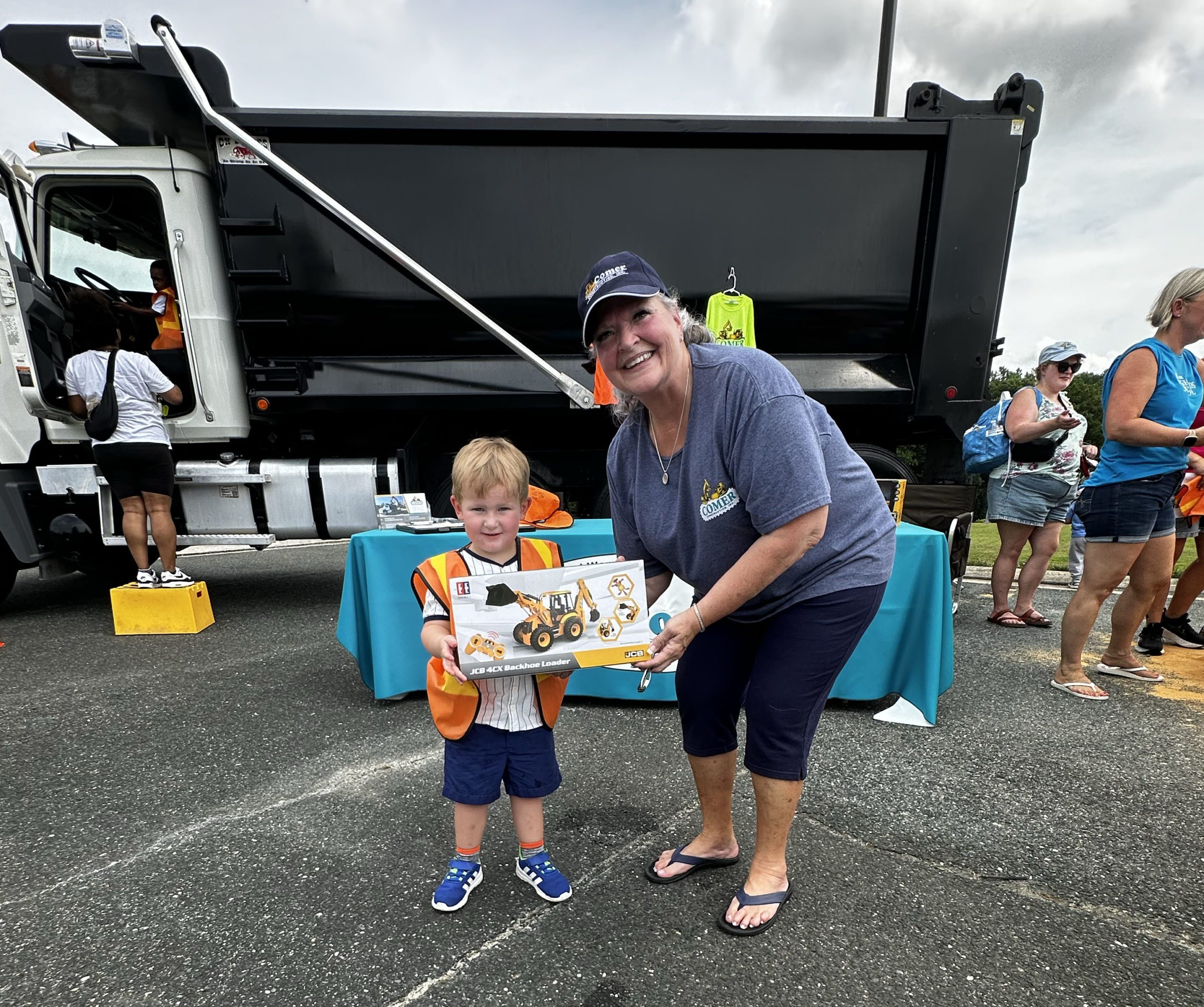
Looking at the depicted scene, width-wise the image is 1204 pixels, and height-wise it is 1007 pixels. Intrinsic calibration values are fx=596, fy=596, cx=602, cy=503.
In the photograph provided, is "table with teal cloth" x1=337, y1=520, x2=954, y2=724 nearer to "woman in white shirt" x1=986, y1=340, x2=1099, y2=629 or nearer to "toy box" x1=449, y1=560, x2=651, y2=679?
"toy box" x1=449, y1=560, x2=651, y2=679

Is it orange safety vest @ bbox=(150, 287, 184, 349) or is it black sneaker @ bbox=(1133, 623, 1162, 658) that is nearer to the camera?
black sneaker @ bbox=(1133, 623, 1162, 658)

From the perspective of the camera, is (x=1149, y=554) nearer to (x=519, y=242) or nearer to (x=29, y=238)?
(x=519, y=242)

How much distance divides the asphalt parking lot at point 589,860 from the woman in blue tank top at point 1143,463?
0.53 metres

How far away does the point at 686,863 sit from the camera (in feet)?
5.72

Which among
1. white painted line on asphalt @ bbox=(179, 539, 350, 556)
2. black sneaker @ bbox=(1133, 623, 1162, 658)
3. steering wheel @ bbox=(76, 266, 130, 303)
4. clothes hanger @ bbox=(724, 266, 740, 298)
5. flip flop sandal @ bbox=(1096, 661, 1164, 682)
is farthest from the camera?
white painted line on asphalt @ bbox=(179, 539, 350, 556)

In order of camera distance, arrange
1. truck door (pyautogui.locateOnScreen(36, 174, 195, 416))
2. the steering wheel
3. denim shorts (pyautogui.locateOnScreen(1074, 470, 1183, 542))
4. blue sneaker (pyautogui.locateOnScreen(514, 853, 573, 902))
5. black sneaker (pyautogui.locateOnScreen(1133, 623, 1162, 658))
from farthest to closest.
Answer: the steering wheel
truck door (pyautogui.locateOnScreen(36, 174, 195, 416))
black sneaker (pyautogui.locateOnScreen(1133, 623, 1162, 658))
denim shorts (pyautogui.locateOnScreen(1074, 470, 1183, 542))
blue sneaker (pyautogui.locateOnScreen(514, 853, 573, 902))

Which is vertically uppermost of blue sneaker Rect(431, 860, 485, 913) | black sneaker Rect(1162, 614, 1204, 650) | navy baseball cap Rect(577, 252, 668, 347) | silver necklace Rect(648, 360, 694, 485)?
navy baseball cap Rect(577, 252, 668, 347)

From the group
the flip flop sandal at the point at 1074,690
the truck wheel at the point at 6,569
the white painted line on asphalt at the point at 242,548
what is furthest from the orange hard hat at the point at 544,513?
the white painted line on asphalt at the point at 242,548

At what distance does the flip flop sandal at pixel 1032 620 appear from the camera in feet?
13.4

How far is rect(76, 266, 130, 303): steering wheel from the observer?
4.46 metres

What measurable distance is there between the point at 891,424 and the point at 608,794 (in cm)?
350

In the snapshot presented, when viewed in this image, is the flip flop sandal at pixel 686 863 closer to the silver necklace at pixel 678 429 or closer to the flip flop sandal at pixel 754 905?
the flip flop sandal at pixel 754 905

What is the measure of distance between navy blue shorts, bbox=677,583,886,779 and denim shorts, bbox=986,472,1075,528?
10.2 ft

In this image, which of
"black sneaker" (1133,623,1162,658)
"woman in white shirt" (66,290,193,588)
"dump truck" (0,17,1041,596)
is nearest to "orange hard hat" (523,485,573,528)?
"dump truck" (0,17,1041,596)
